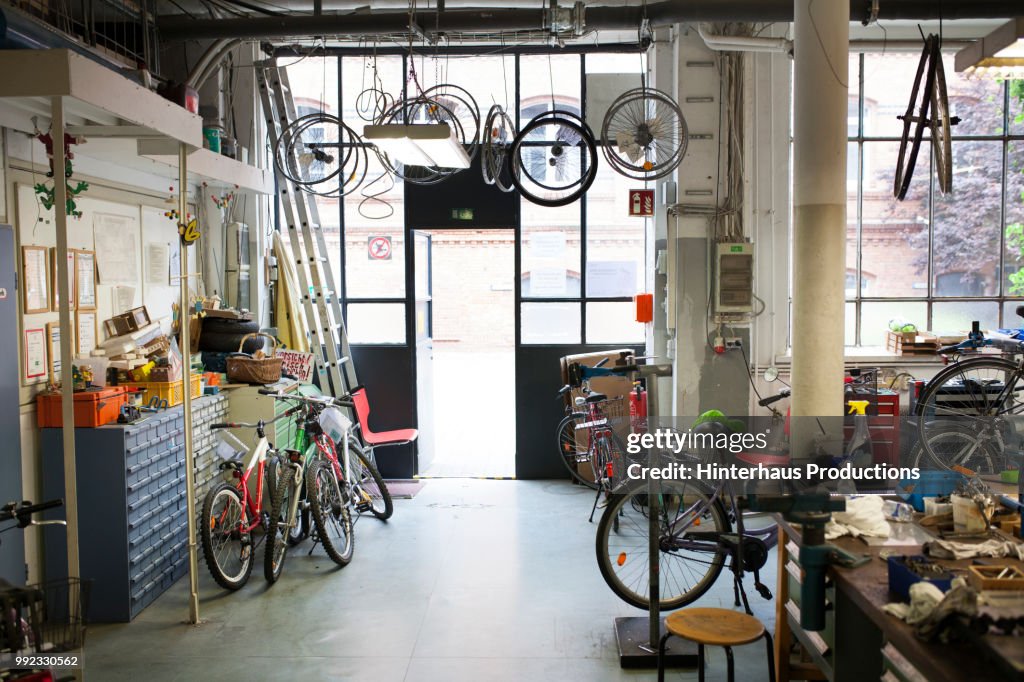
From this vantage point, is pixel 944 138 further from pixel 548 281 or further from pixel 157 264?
pixel 157 264

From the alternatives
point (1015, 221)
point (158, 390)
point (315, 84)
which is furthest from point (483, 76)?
point (1015, 221)

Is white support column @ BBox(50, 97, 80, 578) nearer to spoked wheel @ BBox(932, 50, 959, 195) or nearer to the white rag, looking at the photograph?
the white rag

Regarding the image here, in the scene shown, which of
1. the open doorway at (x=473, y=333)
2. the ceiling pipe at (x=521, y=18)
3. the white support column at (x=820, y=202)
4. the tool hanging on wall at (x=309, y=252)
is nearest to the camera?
the white support column at (x=820, y=202)

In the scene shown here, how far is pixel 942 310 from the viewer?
732 centimetres

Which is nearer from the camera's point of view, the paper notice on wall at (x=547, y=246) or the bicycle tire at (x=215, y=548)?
the bicycle tire at (x=215, y=548)

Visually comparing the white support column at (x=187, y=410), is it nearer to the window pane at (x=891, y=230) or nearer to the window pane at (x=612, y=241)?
the window pane at (x=612, y=241)

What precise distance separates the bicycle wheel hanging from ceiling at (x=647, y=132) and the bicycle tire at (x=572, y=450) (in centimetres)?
220

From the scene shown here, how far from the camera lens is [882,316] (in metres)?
7.30

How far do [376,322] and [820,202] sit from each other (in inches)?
172

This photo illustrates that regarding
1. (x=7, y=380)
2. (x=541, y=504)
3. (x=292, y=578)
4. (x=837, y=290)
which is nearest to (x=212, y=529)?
(x=292, y=578)

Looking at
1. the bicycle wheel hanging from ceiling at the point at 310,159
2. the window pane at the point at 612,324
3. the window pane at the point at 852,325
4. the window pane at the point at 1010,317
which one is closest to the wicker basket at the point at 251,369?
the bicycle wheel hanging from ceiling at the point at 310,159

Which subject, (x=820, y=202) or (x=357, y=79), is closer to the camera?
(x=820, y=202)

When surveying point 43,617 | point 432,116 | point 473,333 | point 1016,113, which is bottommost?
point 43,617

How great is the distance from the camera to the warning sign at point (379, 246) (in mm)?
7660
